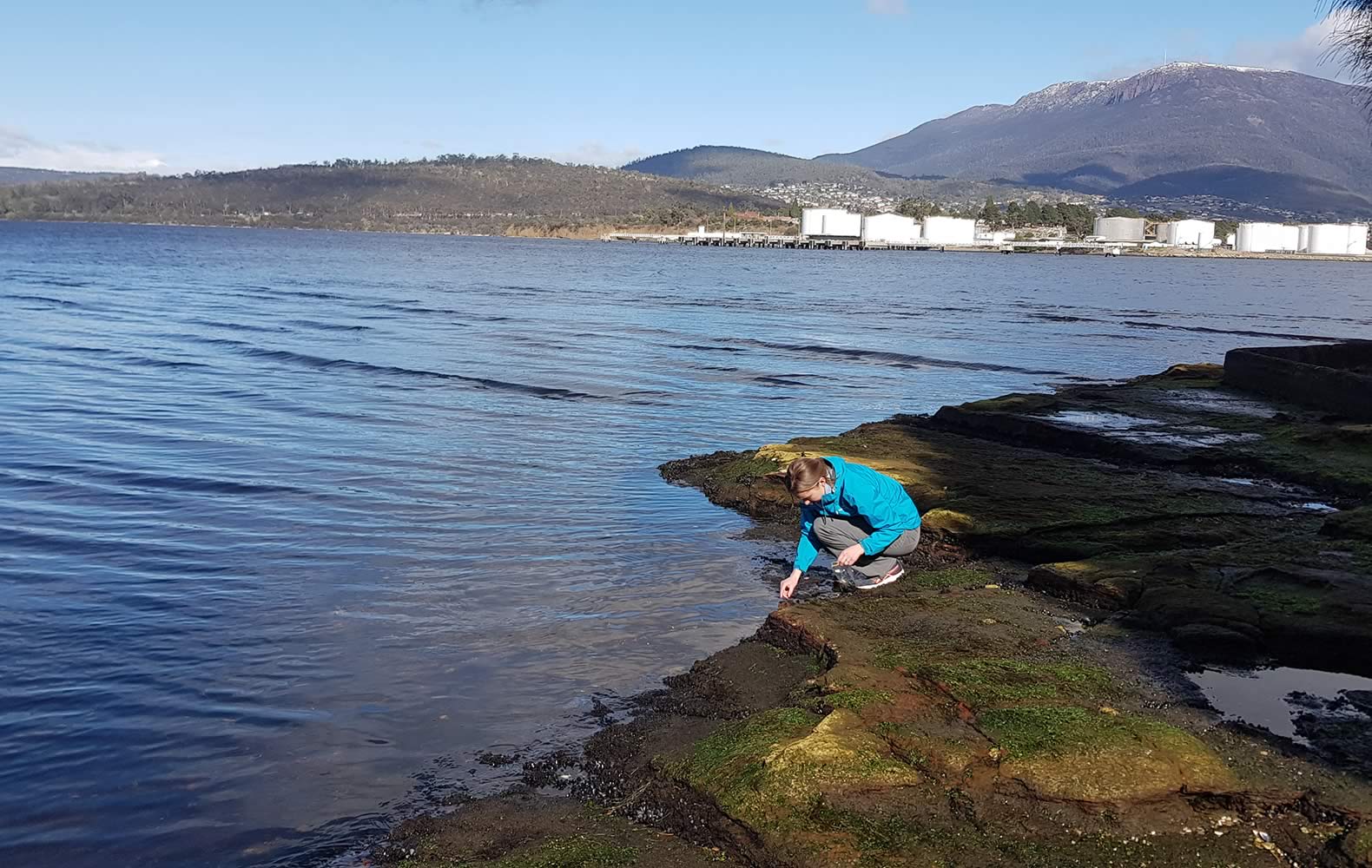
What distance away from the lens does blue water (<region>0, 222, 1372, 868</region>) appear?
6.82 m

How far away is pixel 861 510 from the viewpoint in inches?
366

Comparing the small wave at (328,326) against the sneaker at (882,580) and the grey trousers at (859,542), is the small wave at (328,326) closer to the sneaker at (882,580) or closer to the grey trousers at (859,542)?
the grey trousers at (859,542)

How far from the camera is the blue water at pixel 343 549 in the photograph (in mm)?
6820

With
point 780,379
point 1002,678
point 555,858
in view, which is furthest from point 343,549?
point 780,379

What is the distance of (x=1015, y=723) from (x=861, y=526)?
3436mm

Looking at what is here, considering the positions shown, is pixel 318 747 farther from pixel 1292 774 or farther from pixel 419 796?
A: pixel 1292 774

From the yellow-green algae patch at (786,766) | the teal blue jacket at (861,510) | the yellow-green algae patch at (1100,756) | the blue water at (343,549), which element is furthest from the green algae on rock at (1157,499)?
the yellow-green algae patch at (786,766)

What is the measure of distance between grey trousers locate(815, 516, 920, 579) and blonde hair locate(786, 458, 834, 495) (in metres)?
0.74

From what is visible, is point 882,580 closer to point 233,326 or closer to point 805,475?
point 805,475

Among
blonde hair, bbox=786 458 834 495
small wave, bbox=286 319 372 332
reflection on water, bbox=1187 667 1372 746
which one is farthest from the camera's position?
small wave, bbox=286 319 372 332

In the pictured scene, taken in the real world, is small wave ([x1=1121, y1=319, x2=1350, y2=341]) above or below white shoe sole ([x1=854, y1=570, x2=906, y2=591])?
below

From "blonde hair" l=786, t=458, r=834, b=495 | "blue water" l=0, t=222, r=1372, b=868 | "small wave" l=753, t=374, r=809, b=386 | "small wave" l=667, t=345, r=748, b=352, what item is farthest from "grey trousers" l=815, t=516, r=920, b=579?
"small wave" l=667, t=345, r=748, b=352

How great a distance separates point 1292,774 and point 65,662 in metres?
8.08

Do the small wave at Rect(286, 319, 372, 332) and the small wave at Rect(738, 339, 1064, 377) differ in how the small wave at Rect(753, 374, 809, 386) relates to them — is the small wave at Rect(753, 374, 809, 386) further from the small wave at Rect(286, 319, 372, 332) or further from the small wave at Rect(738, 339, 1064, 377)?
the small wave at Rect(286, 319, 372, 332)
